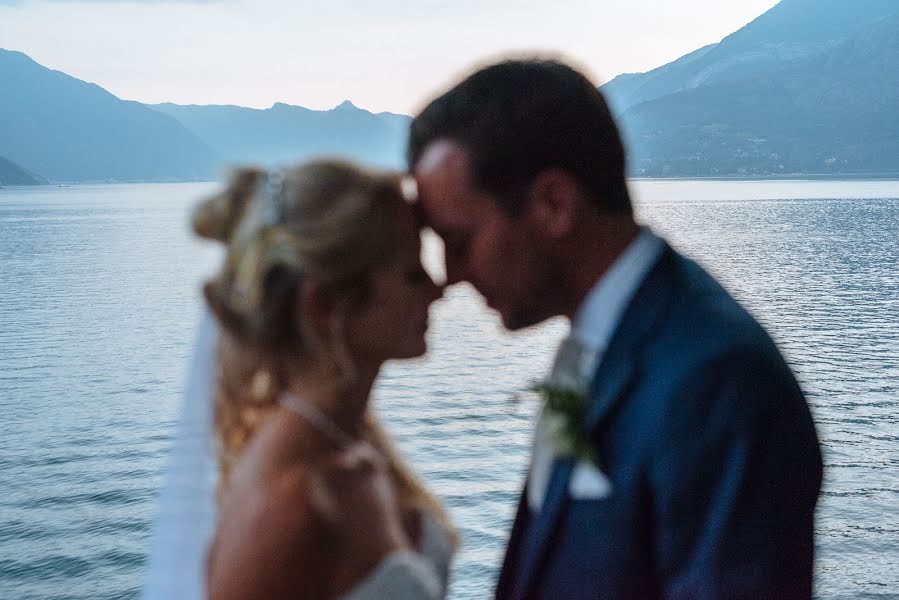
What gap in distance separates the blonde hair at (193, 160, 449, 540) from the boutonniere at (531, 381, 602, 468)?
1.67 ft

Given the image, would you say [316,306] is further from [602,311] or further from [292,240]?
[602,311]

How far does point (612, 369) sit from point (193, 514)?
128cm

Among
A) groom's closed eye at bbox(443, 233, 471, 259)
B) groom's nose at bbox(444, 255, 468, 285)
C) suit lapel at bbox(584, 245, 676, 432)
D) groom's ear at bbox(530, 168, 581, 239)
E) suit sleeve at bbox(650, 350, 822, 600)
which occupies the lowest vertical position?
suit sleeve at bbox(650, 350, 822, 600)

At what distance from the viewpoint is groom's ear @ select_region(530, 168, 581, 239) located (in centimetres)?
250

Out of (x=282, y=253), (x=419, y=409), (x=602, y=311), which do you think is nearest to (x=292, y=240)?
(x=282, y=253)

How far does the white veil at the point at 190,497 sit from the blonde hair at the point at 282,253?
279 millimetres

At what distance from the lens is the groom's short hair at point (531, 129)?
2465mm

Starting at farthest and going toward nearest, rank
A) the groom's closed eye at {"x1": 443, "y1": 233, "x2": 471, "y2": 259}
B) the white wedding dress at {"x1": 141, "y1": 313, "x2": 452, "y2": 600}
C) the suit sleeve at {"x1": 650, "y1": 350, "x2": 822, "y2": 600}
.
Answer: the white wedding dress at {"x1": 141, "y1": 313, "x2": 452, "y2": 600}
the groom's closed eye at {"x1": 443, "y1": 233, "x2": 471, "y2": 259}
the suit sleeve at {"x1": 650, "y1": 350, "x2": 822, "y2": 600}

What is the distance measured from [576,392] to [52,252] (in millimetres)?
72896

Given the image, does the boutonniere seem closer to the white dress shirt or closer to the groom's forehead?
the white dress shirt

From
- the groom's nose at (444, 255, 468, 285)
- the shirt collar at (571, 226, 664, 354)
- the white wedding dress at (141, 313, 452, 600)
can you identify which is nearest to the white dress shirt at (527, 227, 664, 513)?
the shirt collar at (571, 226, 664, 354)

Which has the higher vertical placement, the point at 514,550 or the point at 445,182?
the point at 445,182

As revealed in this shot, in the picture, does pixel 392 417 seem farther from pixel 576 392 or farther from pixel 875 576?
pixel 576 392

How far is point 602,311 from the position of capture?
254 centimetres
